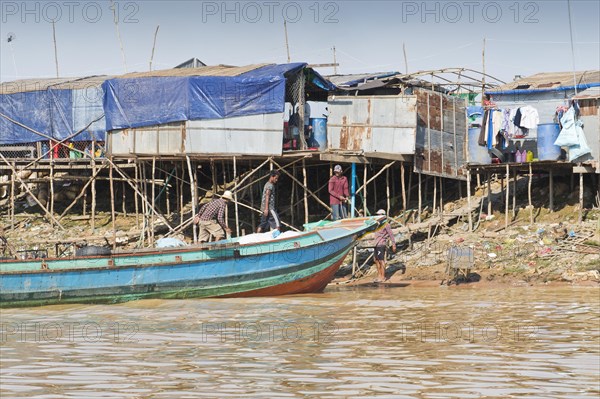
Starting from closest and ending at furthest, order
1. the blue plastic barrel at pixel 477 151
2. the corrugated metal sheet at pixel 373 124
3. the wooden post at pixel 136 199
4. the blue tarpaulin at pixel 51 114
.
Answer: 1. the blue plastic barrel at pixel 477 151
2. the corrugated metal sheet at pixel 373 124
3. the wooden post at pixel 136 199
4. the blue tarpaulin at pixel 51 114

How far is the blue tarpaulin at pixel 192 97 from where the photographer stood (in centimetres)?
2295

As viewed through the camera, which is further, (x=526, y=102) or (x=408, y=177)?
(x=408, y=177)

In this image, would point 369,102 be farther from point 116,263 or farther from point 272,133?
point 116,263

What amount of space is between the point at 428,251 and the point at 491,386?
1079 centimetres

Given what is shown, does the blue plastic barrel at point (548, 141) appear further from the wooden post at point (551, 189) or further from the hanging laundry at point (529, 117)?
the wooden post at point (551, 189)

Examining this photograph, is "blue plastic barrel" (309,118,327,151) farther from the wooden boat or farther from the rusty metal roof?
the wooden boat

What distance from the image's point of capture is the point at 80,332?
605 inches

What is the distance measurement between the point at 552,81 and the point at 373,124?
3.91 metres

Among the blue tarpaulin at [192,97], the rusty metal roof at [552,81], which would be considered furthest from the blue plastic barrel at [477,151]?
the blue tarpaulin at [192,97]

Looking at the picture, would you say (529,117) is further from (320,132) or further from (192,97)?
(192,97)

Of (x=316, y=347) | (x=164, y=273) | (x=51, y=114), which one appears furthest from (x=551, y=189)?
(x=51, y=114)

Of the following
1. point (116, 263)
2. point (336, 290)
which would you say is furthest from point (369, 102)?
point (116, 263)

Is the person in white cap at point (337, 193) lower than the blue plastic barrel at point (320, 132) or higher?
lower

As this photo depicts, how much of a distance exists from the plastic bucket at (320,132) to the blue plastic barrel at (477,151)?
10.4 feet
